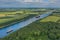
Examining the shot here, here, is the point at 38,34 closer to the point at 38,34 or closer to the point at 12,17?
the point at 38,34

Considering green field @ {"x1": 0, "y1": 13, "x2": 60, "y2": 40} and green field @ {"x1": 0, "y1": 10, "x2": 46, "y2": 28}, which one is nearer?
green field @ {"x1": 0, "y1": 13, "x2": 60, "y2": 40}

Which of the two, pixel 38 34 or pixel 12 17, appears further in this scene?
pixel 12 17

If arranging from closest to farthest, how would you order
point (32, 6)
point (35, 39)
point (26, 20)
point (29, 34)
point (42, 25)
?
point (35, 39)
point (29, 34)
point (42, 25)
point (26, 20)
point (32, 6)

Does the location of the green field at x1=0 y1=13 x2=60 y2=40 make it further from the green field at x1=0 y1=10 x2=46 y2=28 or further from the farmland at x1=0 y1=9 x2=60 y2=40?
the green field at x1=0 y1=10 x2=46 y2=28

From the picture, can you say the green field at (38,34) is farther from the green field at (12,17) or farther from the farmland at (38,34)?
the green field at (12,17)

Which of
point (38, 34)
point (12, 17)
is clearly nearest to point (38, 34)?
point (38, 34)

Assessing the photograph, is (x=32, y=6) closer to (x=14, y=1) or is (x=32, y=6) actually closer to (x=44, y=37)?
(x=14, y=1)

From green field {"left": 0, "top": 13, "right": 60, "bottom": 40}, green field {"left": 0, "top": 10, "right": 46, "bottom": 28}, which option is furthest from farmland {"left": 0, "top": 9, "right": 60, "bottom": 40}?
green field {"left": 0, "top": 10, "right": 46, "bottom": 28}

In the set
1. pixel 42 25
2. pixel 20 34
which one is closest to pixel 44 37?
pixel 20 34

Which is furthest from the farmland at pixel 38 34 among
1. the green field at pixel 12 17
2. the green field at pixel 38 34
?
the green field at pixel 12 17

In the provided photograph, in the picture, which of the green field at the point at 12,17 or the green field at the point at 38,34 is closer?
the green field at the point at 38,34

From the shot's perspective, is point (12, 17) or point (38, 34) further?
point (12, 17)
